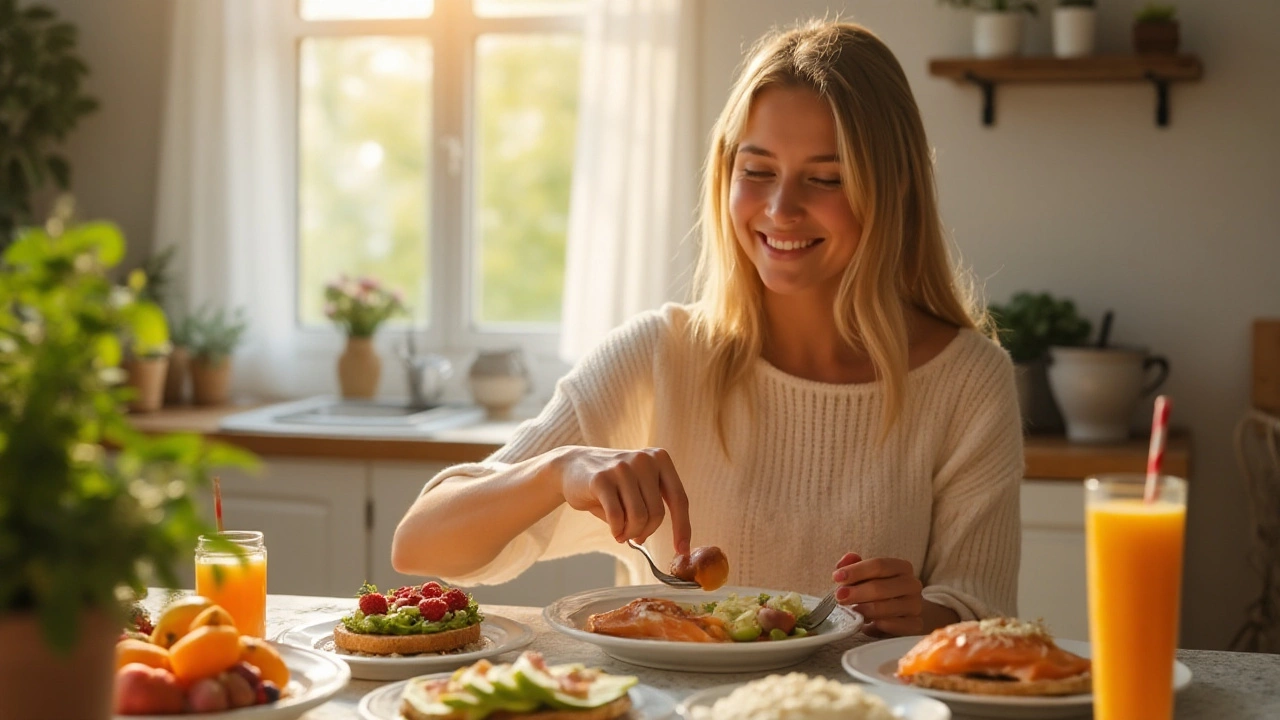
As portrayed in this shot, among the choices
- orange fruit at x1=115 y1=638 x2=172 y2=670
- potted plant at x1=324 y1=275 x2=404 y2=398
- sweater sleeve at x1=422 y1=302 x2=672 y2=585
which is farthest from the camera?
potted plant at x1=324 y1=275 x2=404 y2=398

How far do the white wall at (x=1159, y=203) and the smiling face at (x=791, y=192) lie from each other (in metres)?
1.54

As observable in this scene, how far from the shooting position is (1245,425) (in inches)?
126

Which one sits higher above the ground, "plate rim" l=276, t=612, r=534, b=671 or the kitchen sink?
"plate rim" l=276, t=612, r=534, b=671

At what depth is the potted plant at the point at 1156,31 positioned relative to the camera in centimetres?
310

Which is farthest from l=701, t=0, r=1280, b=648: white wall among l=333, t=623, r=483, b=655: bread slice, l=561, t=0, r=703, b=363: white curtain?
l=333, t=623, r=483, b=655: bread slice

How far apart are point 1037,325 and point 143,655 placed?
94.6 inches

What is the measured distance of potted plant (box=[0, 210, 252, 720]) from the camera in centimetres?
81

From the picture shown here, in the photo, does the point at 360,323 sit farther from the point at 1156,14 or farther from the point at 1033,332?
the point at 1156,14

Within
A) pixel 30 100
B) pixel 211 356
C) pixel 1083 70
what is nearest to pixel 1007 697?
pixel 1083 70

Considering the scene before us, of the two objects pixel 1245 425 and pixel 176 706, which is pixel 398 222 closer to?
pixel 1245 425

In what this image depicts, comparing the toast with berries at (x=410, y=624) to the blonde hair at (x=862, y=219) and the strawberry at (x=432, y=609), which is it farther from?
the blonde hair at (x=862, y=219)

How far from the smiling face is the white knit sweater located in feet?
0.61

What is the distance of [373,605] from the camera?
4.45ft

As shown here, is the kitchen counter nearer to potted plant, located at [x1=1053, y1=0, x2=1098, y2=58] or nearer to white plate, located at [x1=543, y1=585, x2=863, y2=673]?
potted plant, located at [x1=1053, y1=0, x2=1098, y2=58]
